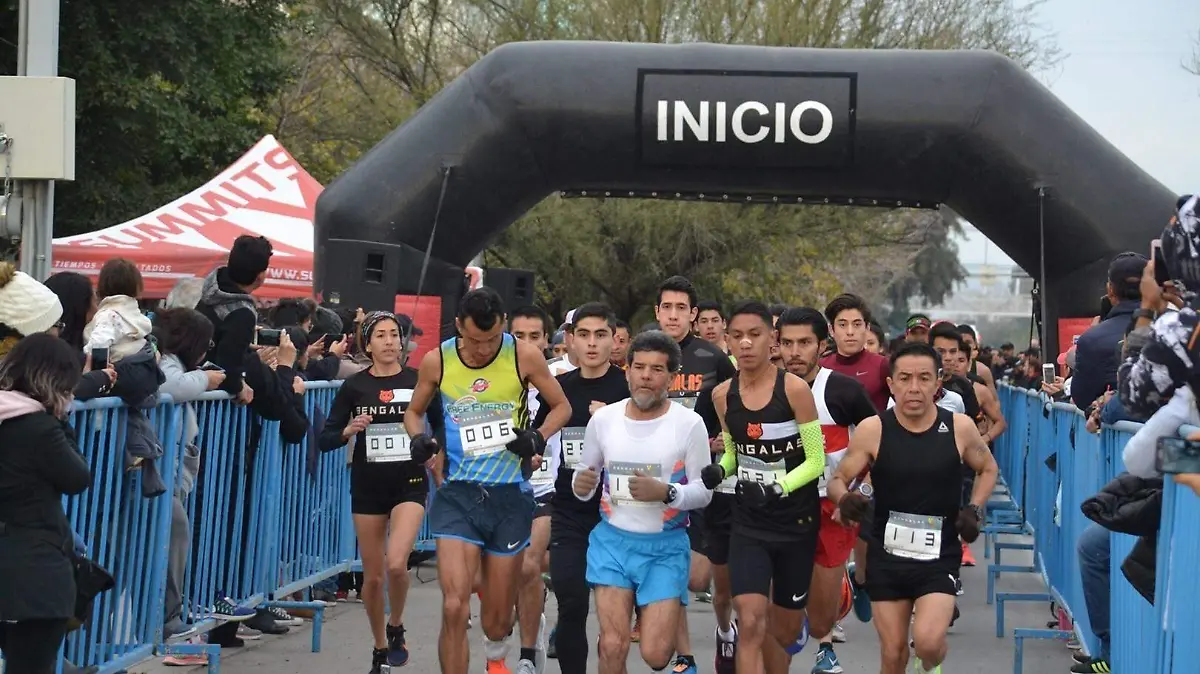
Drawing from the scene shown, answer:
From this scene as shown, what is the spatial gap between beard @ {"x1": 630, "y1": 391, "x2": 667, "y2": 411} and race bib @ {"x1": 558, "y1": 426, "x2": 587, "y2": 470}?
104 centimetres

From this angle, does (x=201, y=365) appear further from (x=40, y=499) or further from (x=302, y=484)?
(x=40, y=499)

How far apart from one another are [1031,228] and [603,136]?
11.5ft

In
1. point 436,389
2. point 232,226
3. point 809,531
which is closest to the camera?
point 809,531

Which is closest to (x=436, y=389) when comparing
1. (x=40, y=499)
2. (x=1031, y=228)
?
(x=40, y=499)

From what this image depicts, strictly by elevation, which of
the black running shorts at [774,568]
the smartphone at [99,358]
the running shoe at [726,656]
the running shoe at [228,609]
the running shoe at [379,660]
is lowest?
the running shoe at [379,660]

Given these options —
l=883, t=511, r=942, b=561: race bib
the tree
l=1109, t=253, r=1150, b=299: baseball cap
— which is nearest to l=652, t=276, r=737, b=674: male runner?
l=883, t=511, r=942, b=561: race bib

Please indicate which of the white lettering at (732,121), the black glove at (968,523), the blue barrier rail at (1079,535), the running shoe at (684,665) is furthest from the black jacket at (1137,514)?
the white lettering at (732,121)

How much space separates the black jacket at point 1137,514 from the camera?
5.69 meters

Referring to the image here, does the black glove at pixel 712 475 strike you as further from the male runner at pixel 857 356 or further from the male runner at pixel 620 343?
the male runner at pixel 857 356

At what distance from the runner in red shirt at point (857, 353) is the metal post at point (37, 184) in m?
4.62

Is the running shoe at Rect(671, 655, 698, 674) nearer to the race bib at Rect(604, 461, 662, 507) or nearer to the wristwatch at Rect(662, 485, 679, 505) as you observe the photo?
the race bib at Rect(604, 461, 662, 507)

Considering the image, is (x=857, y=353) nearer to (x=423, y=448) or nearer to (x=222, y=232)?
(x=423, y=448)

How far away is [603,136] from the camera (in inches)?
556

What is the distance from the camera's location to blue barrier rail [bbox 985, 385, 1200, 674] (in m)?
5.34
